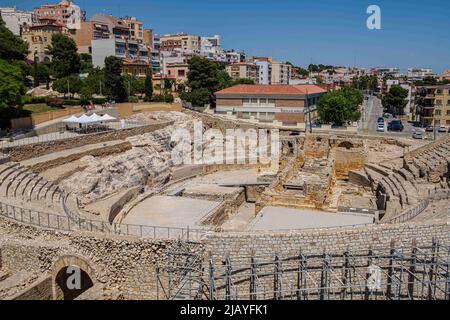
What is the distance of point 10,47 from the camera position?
152 feet

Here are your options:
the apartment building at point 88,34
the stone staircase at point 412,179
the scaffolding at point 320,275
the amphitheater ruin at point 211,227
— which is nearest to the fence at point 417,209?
the amphitheater ruin at point 211,227

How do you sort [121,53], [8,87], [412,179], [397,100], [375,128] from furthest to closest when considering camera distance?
[397,100] < [121,53] < [375,128] < [8,87] < [412,179]

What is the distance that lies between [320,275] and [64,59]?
49331 millimetres

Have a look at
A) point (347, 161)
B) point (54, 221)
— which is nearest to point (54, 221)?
point (54, 221)

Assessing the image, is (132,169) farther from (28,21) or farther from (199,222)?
(28,21)

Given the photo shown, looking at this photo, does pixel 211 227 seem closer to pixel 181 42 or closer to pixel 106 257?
pixel 106 257

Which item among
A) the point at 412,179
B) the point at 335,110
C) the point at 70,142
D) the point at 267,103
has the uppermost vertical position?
the point at 267,103

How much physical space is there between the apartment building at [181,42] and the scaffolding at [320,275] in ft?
311

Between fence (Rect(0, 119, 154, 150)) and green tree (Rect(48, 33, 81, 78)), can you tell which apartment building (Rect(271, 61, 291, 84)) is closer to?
green tree (Rect(48, 33, 81, 78))

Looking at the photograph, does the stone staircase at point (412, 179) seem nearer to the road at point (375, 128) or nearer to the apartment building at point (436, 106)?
the road at point (375, 128)

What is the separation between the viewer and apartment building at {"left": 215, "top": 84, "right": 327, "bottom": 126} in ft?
145

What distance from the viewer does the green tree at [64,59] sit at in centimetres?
5203

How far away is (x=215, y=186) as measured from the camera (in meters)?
27.5
